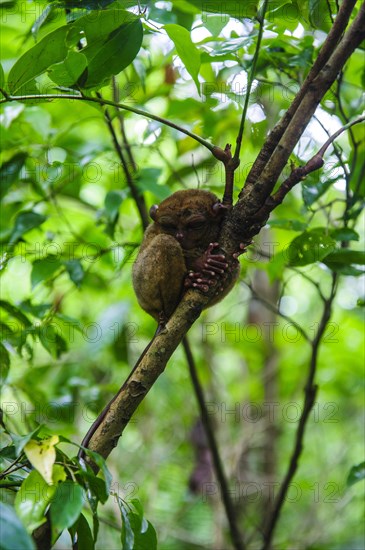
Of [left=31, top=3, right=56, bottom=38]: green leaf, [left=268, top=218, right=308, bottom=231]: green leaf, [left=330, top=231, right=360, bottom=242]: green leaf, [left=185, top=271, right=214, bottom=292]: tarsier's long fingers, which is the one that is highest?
[left=31, top=3, right=56, bottom=38]: green leaf

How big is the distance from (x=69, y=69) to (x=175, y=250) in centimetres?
101

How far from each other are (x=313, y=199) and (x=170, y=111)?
3.46 feet

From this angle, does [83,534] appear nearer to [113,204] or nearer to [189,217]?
[189,217]

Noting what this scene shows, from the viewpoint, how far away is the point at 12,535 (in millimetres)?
1370

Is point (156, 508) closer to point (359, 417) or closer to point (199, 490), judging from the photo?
point (199, 490)

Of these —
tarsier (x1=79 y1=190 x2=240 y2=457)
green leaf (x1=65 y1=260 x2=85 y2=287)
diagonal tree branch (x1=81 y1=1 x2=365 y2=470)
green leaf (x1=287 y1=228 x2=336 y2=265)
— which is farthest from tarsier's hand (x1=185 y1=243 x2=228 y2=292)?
green leaf (x1=65 y1=260 x2=85 y2=287)

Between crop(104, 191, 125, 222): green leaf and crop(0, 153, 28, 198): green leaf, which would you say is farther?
crop(0, 153, 28, 198): green leaf

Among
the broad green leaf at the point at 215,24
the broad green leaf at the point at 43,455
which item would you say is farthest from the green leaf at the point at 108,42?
the broad green leaf at the point at 43,455

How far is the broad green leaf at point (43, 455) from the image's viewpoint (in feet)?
5.35

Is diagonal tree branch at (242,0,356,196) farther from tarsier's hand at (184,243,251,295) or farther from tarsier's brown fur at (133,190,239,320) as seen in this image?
tarsier's brown fur at (133,190,239,320)

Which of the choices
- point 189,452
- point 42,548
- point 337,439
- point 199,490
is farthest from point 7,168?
point 337,439

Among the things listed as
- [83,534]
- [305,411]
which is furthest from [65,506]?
[305,411]

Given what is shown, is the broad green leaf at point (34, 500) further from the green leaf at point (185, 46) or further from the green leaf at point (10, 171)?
the green leaf at point (10, 171)

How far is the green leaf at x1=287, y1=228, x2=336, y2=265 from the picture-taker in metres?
2.60
